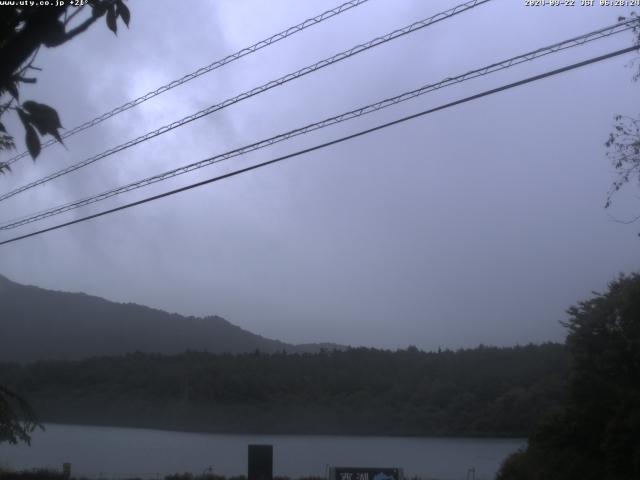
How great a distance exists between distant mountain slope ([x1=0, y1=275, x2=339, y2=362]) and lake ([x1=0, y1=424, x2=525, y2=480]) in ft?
80.6

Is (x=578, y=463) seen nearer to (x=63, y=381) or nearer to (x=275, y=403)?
(x=275, y=403)

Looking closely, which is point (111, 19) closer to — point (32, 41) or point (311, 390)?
point (32, 41)

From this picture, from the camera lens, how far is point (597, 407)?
1850cm

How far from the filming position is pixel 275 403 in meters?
43.2

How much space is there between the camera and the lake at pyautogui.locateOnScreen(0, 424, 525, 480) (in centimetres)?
2781

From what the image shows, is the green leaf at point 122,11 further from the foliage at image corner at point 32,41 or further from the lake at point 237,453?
the lake at point 237,453

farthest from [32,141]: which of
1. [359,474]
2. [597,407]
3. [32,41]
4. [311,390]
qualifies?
[311,390]

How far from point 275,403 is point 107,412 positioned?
34.6 ft

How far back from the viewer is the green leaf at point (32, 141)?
3.97 meters

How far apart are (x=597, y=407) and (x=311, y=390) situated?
26228 mm

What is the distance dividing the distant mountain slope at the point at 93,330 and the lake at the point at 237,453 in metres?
24.6

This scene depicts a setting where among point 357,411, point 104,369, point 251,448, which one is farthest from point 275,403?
point 251,448

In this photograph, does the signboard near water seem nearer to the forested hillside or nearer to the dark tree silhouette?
the forested hillside

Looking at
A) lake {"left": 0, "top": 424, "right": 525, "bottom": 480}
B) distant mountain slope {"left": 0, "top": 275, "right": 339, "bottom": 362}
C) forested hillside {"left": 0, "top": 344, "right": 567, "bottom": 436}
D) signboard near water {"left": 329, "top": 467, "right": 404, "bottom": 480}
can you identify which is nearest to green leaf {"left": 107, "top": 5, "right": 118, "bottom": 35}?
signboard near water {"left": 329, "top": 467, "right": 404, "bottom": 480}
